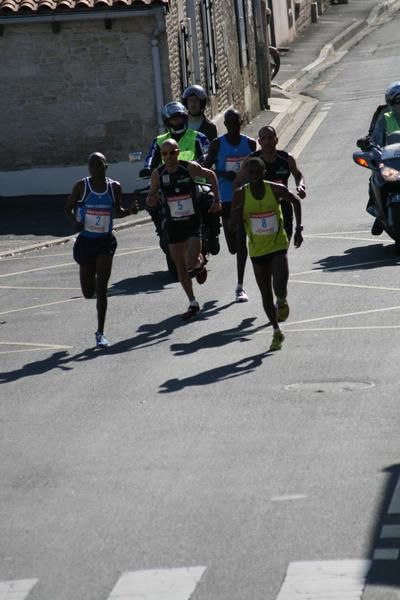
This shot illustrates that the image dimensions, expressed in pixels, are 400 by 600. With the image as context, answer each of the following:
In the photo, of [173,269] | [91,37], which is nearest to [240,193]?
[173,269]

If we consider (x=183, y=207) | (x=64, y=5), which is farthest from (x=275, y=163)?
(x=64, y=5)

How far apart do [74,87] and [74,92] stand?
0.09m

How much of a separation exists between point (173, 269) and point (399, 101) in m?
3.41

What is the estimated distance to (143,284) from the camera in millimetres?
18906

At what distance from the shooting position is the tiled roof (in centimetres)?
2773

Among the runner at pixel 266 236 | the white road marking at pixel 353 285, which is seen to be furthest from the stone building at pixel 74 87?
the runner at pixel 266 236

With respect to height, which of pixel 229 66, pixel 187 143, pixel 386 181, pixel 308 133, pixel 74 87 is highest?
pixel 187 143

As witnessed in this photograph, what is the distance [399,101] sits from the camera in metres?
19.3

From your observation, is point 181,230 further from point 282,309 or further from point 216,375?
point 216,375

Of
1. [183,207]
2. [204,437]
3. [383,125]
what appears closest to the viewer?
[204,437]

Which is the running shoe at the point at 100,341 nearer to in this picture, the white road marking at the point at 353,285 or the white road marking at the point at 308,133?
the white road marking at the point at 353,285

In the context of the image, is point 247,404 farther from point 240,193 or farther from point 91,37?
point 91,37

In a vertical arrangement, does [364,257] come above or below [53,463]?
below

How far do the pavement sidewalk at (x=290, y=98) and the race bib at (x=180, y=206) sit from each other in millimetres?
7369
